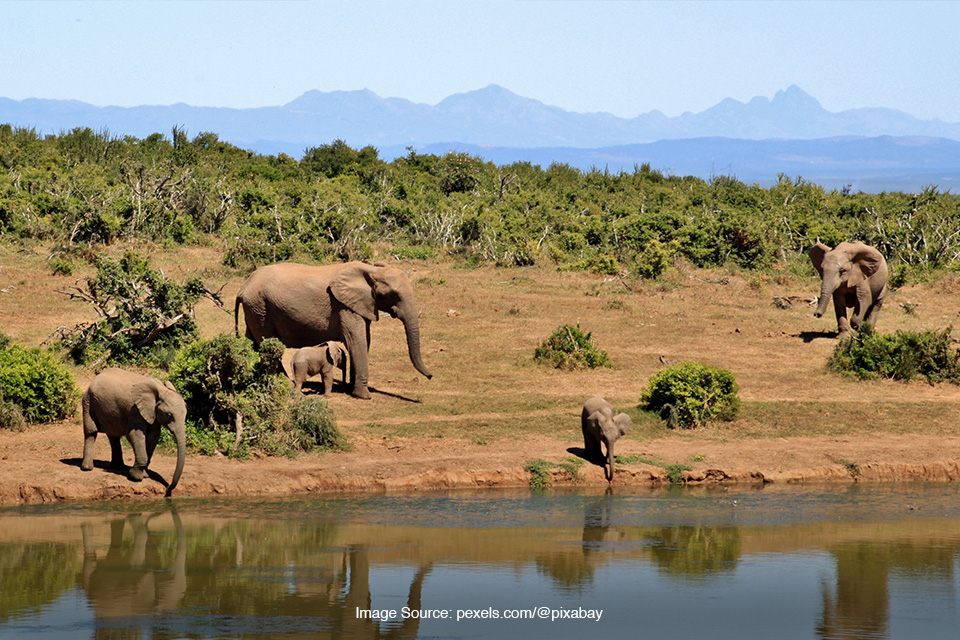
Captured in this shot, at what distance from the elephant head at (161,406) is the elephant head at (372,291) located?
5180 millimetres

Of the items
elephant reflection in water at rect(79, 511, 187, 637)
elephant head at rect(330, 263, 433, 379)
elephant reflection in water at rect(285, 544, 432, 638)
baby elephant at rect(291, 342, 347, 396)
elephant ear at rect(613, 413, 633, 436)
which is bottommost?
elephant reflection in water at rect(79, 511, 187, 637)

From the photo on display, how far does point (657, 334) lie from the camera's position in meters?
23.5

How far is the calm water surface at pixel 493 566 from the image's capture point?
31.1 ft

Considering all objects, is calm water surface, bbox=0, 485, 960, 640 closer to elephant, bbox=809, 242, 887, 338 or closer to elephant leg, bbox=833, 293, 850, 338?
elephant, bbox=809, 242, 887, 338

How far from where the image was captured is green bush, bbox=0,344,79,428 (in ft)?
50.8

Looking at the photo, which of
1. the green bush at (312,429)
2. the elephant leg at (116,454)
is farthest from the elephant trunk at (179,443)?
the green bush at (312,429)

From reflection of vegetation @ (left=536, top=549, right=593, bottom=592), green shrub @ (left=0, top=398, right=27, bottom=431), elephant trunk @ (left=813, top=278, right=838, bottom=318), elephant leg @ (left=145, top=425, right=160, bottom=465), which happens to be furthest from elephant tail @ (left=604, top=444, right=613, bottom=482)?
elephant trunk @ (left=813, top=278, right=838, bottom=318)

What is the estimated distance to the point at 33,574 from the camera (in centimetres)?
1059

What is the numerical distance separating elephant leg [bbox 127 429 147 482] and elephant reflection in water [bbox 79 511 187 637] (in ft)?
3.05

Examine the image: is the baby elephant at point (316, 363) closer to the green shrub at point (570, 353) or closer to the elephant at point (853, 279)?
the green shrub at point (570, 353)

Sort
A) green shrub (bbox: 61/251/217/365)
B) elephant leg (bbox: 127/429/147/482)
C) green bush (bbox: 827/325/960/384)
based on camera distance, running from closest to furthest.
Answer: elephant leg (bbox: 127/429/147/482) < green shrub (bbox: 61/251/217/365) < green bush (bbox: 827/325/960/384)

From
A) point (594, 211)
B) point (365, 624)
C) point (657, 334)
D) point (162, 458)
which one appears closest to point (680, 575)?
point (365, 624)

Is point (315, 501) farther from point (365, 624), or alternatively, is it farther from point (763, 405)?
point (763, 405)

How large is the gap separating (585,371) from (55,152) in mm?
31678
